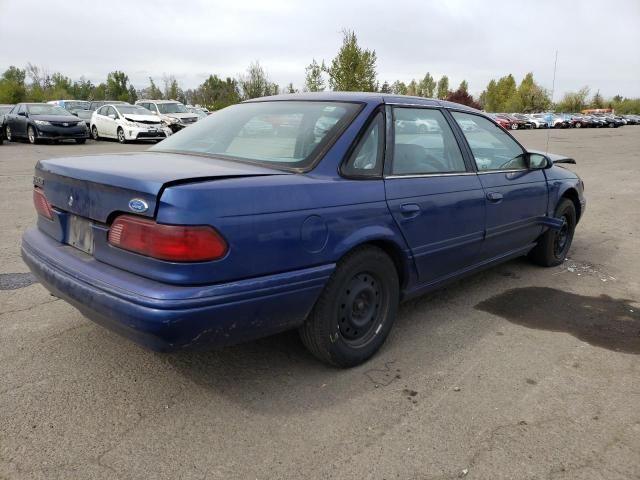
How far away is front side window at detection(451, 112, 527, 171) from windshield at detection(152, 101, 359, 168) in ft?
4.01

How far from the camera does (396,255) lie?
324 cm

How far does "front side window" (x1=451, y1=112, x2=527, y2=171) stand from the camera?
399cm

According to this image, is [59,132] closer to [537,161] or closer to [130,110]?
[130,110]

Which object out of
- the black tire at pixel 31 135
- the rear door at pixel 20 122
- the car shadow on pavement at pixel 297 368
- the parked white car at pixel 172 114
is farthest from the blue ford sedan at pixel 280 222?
the parked white car at pixel 172 114

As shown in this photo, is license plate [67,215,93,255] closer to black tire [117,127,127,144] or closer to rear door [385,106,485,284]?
rear door [385,106,485,284]

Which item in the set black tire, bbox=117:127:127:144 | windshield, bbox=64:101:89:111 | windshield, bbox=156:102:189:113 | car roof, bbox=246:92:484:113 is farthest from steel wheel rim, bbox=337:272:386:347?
windshield, bbox=64:101:89:111

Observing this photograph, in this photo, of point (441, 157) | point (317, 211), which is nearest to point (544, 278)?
point (441, 157)

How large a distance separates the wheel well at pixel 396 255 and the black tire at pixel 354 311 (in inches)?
1.7

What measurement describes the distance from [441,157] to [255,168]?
4.89ft

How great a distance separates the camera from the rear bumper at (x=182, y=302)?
7.49ft

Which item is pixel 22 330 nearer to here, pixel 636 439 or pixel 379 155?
pixel 379 155

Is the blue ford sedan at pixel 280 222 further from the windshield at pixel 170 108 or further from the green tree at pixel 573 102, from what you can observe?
the green tree at pixel 573 102

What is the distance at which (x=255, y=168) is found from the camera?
2.80 meters

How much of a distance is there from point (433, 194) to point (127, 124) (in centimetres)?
1780
